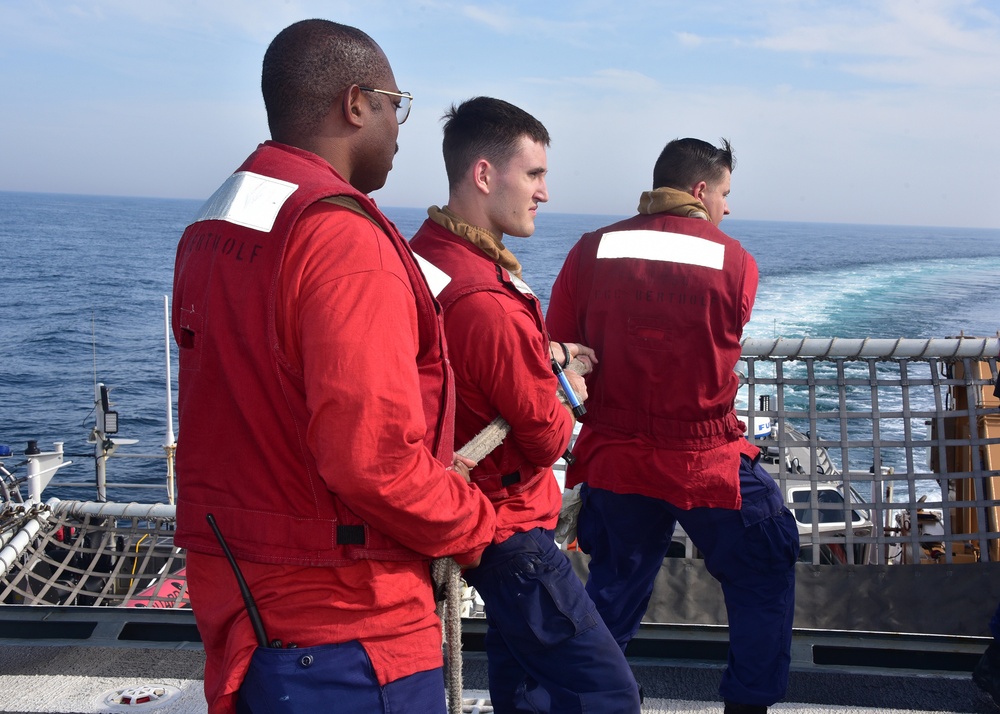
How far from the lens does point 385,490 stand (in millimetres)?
1380

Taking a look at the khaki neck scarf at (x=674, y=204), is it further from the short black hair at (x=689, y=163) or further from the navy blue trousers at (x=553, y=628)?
the navy blue trousers at (x=553, y=628)

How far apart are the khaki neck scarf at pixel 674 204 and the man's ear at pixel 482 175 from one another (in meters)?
0.83

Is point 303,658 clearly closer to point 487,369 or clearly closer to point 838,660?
point 487,369

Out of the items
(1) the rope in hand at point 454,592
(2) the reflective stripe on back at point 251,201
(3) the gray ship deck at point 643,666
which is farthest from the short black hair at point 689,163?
(2) the reflective stripe on back at point 251,201

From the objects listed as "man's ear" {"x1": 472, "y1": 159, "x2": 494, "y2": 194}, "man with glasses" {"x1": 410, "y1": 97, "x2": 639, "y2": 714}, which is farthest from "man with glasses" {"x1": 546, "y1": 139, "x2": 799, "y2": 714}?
"man's ear" {"x1": 472, "y1": 159, "x2": 494, "y2": 194}

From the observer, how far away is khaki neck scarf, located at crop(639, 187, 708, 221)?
2.87 m

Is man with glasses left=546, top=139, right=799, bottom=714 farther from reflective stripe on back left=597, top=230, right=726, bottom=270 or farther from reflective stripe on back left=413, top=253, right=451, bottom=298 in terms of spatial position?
reflective stripe on back left=413, top=253, right=451, bottom=298

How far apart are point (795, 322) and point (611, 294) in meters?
22.9

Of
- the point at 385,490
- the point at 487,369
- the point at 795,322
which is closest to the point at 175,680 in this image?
the point at 487,369

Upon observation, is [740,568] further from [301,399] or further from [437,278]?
[301,399]

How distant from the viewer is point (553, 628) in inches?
80.2

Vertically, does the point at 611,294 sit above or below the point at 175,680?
above

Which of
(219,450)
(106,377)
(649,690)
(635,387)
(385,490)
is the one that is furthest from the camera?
(106,377)

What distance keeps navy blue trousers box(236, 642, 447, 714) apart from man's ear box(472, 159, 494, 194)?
3.94ft
